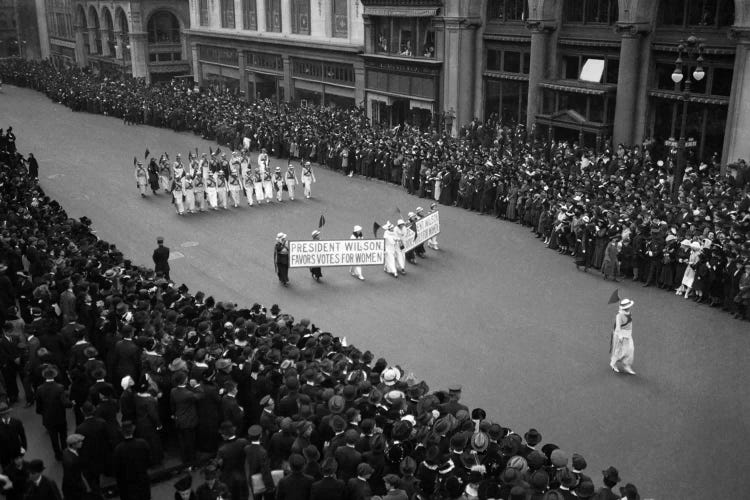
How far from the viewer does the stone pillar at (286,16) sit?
4853 cm

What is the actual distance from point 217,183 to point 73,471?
62.1ft

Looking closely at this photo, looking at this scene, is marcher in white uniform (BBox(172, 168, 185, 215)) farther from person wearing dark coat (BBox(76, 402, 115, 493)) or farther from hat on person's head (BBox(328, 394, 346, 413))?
hat on person's head (BBox(328, 394, 346, 413))

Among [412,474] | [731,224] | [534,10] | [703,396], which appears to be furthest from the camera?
[534,10]

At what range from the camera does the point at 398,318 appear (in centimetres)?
1805

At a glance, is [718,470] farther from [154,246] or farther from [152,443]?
[154,246]

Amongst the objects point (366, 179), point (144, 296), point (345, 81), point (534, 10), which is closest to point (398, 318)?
point (144, 296)

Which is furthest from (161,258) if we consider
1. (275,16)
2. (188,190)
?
(275,16)

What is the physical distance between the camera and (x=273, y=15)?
1987 inches

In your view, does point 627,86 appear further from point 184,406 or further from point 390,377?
point 184,406

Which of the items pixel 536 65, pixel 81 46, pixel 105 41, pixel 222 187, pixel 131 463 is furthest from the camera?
pixel 81 46

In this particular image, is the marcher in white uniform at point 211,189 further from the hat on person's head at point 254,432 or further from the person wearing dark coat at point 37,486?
the person wearing dark coat at point 37,486

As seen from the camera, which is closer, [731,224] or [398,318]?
[398,318]

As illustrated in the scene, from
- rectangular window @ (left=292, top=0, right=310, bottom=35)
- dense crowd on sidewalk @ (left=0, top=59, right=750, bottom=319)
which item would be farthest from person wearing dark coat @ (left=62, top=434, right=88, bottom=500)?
rectangular window @ (left=292, top=0, right=310, bottom=35)

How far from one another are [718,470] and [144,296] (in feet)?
35.5
